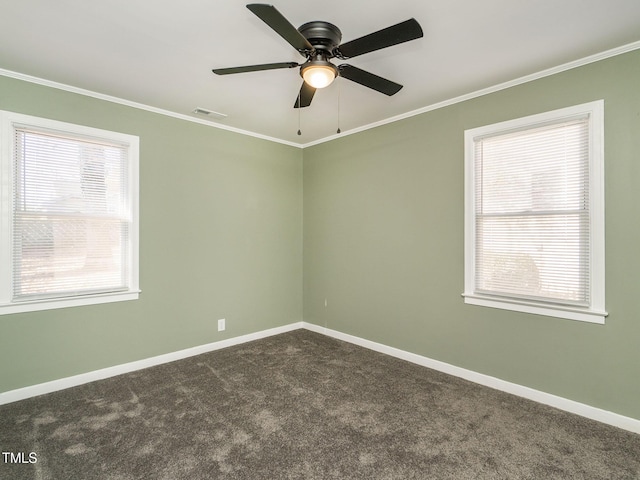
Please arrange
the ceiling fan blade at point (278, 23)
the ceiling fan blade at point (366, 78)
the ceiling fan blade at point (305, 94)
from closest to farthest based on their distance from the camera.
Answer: the ceiling fan blade at point (278, 23) < the ceiling fan blade at point (366, 78) < the ceiling fan blade at point (305, 94)

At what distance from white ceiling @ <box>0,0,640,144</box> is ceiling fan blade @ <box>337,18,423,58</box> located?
0.26 metres

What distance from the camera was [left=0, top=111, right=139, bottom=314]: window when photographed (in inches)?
108

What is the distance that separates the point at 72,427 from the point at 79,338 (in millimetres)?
917

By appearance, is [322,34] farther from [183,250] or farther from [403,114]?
[183,250]

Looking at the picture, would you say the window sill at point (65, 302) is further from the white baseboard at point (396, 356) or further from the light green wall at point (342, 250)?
the white baseboard at point (396, 356)

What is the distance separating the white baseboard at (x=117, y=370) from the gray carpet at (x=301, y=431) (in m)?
0.09

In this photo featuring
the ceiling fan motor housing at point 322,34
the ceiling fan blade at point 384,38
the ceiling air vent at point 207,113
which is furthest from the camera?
the ceiling air vent at point 207,113

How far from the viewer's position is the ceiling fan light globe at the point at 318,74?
6.30 feet

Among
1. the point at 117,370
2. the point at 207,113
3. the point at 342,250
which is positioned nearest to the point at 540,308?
the point at 342,250

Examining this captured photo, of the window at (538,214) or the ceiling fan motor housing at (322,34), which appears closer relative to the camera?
the ceiling fan motor housing at (322,34)

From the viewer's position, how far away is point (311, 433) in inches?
91.7

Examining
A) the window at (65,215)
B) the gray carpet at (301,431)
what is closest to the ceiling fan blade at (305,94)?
the window at (65,215)

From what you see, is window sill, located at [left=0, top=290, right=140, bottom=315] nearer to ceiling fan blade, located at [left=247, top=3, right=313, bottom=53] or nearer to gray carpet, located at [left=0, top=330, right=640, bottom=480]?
gray carpet, located at [left=0, top=330, right=640, bottom=480]

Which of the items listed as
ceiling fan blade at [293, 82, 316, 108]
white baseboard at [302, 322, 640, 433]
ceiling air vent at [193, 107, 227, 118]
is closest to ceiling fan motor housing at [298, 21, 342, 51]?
ceiling fan blade at [293, 82, 316, 108]
